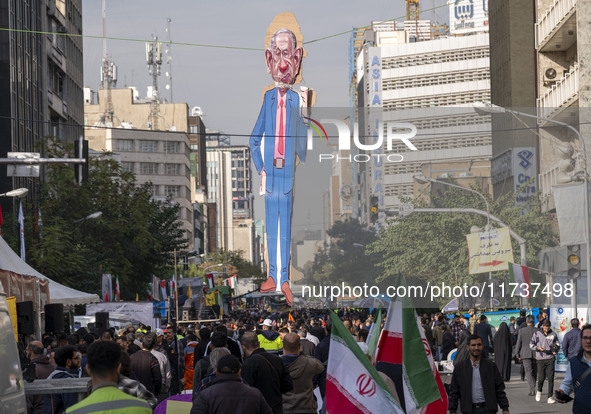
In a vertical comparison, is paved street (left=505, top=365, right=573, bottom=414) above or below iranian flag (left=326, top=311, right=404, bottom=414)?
below

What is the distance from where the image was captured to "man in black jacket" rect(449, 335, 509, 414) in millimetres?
11102

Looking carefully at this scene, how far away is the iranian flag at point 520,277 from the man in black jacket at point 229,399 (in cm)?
2445

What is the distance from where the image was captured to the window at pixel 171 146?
5546 inches

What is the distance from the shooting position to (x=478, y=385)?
36.6 feet

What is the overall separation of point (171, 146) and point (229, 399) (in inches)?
5262

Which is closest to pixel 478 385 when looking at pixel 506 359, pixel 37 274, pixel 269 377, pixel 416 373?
pixel 416 373

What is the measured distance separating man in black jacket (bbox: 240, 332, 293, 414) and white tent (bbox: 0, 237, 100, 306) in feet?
29.7

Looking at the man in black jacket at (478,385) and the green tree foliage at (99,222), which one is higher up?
the green tree foliage at (99,222)

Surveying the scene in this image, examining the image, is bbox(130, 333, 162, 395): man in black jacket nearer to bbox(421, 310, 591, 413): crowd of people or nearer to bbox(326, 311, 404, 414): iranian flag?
bbox(421, 310, 591, 413): crowd of people

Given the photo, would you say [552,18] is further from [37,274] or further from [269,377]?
[269,377]

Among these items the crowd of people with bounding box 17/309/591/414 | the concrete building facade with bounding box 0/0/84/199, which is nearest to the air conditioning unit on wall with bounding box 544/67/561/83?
the concrete building facade with bounding box 0/0/84/199

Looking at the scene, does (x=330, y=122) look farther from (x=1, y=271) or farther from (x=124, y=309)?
(x=1, y=271)

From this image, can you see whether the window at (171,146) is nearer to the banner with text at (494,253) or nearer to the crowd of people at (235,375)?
the banner with text at (494,253)

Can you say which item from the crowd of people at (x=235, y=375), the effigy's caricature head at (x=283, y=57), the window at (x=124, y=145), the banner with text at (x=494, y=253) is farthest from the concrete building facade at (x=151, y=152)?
the crowd of people at (x=235, y=375)
